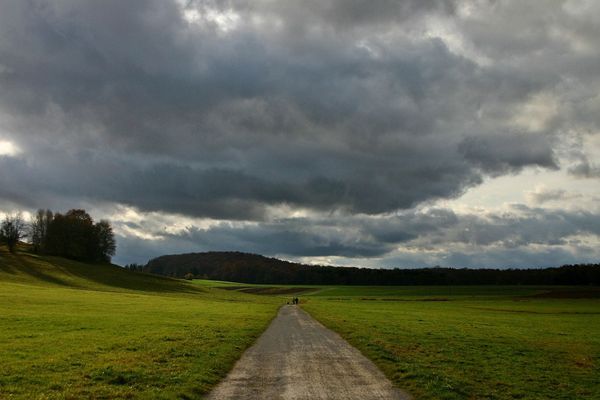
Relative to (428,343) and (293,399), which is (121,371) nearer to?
(293,399)

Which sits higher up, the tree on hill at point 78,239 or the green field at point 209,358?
the tree on hill at point 78,239

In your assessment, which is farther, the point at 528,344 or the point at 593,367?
the point at 528,344

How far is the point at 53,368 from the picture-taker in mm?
19516

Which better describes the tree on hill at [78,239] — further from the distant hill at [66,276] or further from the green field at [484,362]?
the green field at [484,362]

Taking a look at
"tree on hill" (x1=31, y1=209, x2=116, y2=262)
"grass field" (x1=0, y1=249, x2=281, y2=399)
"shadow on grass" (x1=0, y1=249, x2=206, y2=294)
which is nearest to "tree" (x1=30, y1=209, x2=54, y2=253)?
"tree on hill" (x1=31, y1=209, x2=116, y2=262)

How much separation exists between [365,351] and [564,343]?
725 inches

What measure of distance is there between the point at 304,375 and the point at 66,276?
11351 centimetres

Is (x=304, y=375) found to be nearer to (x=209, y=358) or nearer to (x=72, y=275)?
(x=209, y=358)

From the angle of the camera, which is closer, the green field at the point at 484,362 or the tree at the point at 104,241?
the green field at the point at 484,362

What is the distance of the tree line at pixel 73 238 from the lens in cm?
16062

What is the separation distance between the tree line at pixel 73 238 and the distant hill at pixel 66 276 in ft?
49.9

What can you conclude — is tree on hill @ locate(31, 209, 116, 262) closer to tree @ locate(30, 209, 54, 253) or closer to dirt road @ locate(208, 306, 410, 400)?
tree @ locate(30, 209, 54, 253)

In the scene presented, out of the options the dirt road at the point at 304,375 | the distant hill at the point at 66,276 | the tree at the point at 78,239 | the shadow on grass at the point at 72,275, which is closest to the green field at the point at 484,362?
the dirt road at the point at 304,375

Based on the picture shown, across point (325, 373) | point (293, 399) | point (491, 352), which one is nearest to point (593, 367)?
point (491, 352)
